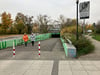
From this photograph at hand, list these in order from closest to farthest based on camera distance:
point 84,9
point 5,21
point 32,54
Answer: point 32,54 → point 84,9 → point 5,21

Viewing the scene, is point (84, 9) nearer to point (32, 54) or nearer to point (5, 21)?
point (32, 54)

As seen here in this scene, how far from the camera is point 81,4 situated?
9414 mm

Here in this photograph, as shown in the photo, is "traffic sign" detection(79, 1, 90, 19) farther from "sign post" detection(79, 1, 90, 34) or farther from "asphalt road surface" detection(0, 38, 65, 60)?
"asphalt road surface" detection(0, 38, 65, 60)

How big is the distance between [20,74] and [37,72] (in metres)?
0.74

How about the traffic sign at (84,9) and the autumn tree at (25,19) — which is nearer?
the traffic sign at (84,9)

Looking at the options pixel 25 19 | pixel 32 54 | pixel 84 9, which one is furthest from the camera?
pixel 25 19

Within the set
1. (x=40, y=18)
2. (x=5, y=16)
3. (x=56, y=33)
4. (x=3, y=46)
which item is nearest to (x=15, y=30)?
(x=5, y=16)

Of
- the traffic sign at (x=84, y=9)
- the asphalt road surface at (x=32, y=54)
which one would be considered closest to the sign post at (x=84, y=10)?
the traffic sign at (x=84, y=9)

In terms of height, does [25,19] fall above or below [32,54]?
above

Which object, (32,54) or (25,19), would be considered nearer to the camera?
(32,54)

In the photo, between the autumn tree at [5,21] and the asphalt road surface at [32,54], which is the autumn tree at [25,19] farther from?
the asphalt road surface at [32,54]

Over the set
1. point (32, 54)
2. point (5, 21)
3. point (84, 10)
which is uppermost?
point (5, 21)

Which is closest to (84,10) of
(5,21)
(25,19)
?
(5,21)

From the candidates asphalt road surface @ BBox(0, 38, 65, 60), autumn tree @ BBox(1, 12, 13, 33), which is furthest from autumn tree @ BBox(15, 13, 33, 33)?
asphalt road surface @ BBox(0, 38, 65, 60)
